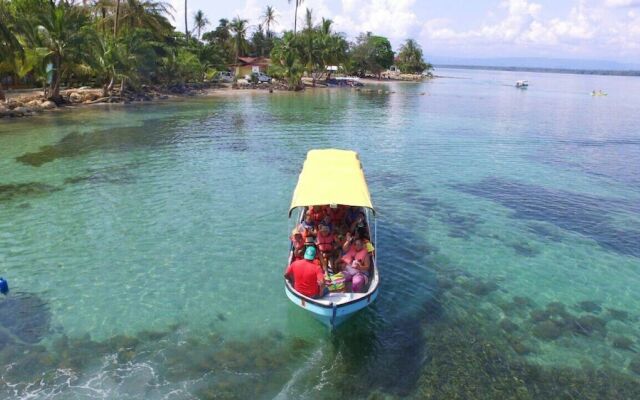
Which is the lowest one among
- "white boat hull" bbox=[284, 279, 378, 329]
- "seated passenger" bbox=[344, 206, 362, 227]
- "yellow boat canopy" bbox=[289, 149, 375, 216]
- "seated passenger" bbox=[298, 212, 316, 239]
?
"white boat hull" bbox=[284, 279, 378, 329]

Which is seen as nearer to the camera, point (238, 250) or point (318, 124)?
point (238, 250)

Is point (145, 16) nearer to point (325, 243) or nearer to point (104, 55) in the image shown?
point (104, 55)

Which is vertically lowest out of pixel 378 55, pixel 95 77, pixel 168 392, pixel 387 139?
pixel 168 392

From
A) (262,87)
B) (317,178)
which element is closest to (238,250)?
(317,178)

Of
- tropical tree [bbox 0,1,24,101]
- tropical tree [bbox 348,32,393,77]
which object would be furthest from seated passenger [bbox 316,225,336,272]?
tropical tree [bbox 348,32,393,77]

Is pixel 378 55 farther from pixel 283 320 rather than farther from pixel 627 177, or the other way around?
pixel 283 320

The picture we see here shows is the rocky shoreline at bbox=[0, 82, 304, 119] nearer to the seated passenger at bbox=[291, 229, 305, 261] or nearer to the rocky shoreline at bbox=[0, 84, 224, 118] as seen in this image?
the rocky shoreline at bbox=[0, 84, 224, 118]
